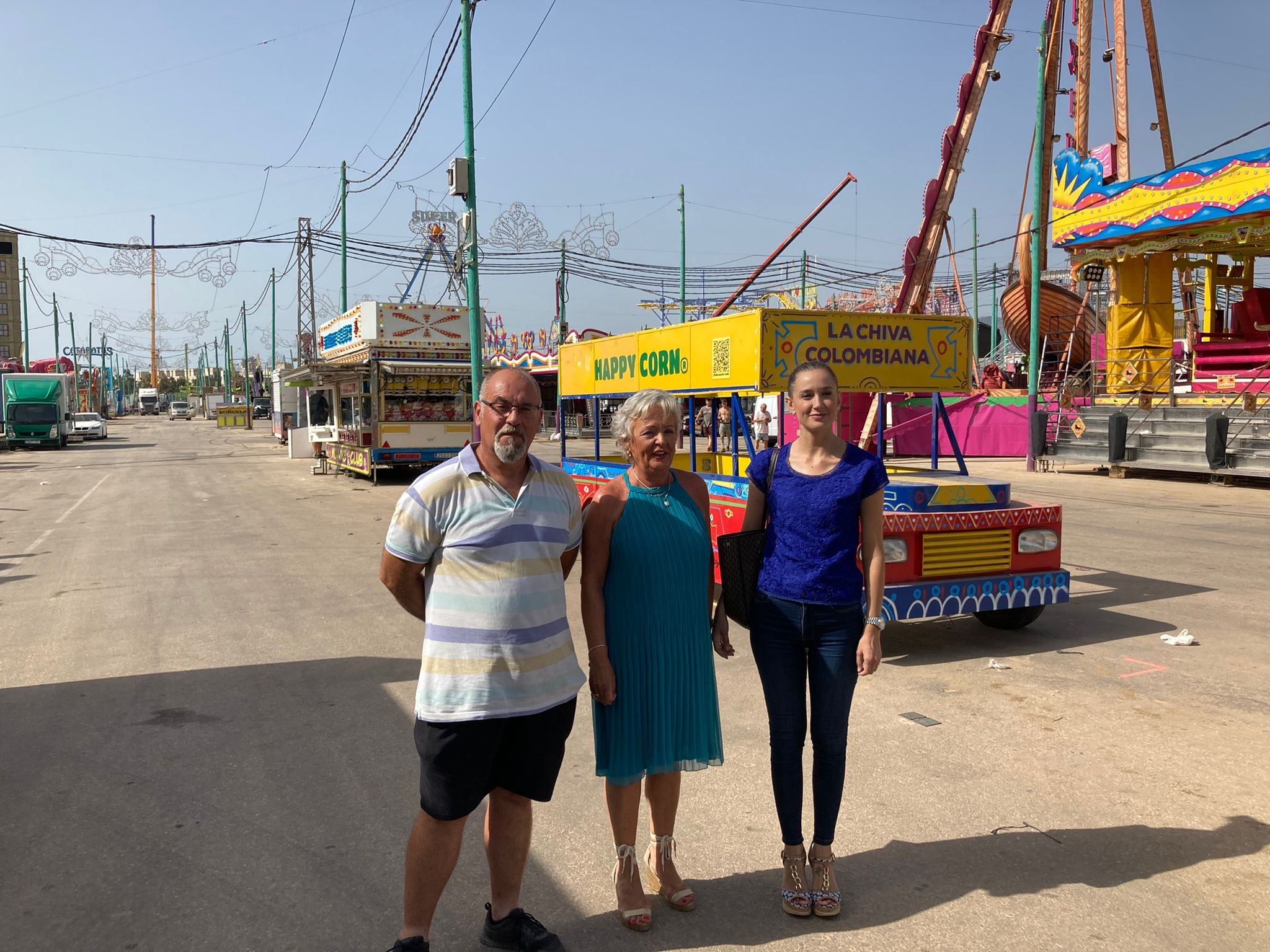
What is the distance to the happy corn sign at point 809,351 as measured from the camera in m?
6.72

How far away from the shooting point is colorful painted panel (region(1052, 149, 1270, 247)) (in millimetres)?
20406

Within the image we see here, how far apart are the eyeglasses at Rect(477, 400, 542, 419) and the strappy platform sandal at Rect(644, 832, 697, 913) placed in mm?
1528

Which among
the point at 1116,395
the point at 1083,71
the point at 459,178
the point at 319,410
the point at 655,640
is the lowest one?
the point at 655,640

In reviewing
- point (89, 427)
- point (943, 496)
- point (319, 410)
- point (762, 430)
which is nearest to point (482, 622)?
point (943, 496)

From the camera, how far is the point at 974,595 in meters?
6.37

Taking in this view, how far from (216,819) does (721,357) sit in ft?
15.2

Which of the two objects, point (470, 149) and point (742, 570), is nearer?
point (742, 570)

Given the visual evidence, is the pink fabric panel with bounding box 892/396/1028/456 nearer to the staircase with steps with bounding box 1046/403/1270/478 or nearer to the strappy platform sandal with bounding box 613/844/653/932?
the staircase with steps with bounding box 1046/403/1270/478

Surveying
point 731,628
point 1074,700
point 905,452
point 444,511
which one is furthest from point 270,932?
point 905,452

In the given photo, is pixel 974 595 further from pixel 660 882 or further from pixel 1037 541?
pixel 660 882

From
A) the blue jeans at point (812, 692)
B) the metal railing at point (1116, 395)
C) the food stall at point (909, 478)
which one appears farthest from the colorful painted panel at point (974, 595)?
the metal railing at point (1116, 395)

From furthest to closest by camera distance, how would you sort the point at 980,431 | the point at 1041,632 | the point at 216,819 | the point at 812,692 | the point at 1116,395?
the point at 980,431, the point at 1116,395, the point at 1041,632, the point at 216,819, the point at 812,692

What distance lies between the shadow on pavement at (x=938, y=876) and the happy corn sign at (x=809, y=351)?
3.67m

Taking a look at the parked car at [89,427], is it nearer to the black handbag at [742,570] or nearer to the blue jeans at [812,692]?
the black handbag at [742,570]
